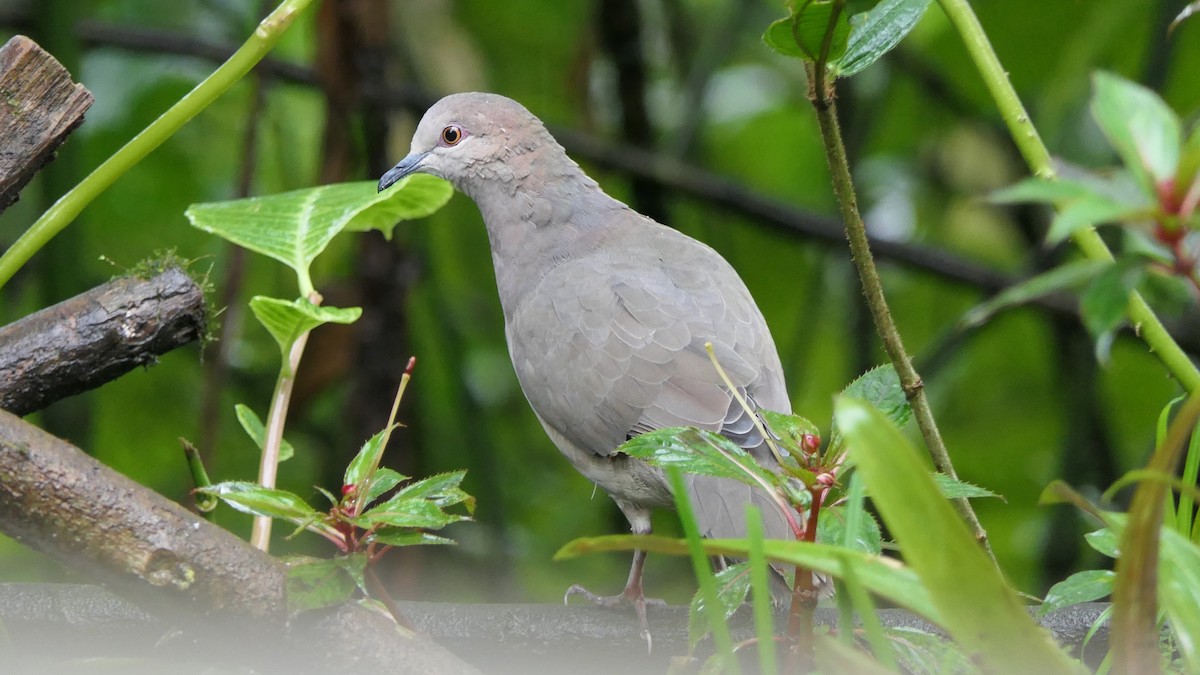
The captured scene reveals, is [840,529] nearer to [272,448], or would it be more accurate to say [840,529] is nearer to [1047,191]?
[1047,191]

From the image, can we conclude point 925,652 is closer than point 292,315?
Yes

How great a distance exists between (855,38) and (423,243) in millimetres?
2577

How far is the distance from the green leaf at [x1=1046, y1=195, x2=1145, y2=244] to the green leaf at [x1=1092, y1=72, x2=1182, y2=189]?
0.10 feet

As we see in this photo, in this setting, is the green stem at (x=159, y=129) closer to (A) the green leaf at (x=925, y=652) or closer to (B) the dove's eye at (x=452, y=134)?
(A) the green leaf at (x=925, y=652)

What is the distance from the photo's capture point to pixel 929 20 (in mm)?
3859

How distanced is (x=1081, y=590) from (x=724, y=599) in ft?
1.20

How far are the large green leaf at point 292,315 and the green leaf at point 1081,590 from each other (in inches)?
34.4

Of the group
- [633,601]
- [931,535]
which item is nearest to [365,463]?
[931,535]

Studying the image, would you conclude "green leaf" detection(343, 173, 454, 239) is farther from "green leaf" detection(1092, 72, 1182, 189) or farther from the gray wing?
"green leaf" detection(1092, 72, 1182, 189)

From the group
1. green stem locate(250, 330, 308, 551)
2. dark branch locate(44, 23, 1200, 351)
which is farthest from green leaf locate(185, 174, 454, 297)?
dark branch locate(44, 23, 1200, 351)

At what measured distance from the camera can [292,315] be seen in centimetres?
161

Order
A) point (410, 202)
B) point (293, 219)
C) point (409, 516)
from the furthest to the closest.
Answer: point (410, 202)
point (293, 219)
point (409, 516)

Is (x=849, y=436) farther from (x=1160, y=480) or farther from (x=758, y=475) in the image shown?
(x=758, y=475)

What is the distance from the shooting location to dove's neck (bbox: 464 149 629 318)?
8.89 feet
